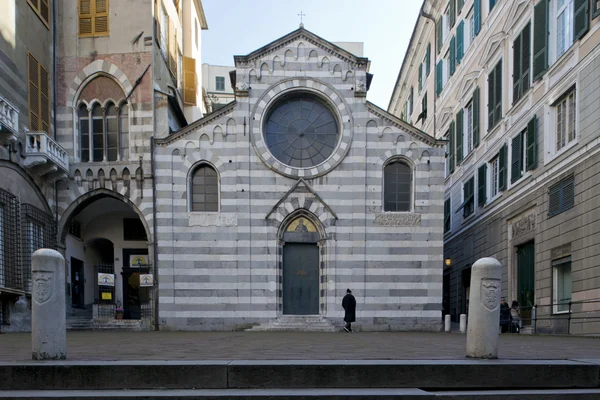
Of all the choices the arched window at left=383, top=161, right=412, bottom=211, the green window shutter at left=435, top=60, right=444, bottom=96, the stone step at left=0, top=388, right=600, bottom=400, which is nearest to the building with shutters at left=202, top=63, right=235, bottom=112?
the green window shutter at left=435, top=60, right=444, bottom=96

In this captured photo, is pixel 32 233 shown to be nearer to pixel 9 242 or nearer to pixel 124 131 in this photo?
pixel 9 242

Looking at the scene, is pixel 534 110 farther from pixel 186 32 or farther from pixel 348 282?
pixel 186 32

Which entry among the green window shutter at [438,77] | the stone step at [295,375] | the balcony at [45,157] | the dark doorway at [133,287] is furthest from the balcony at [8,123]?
the green window shutter at [438,77]

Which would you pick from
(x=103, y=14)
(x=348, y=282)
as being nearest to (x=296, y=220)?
(x=348, y=282)

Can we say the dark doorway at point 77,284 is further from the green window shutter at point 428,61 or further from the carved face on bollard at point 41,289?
the green window shutter at point 428,61

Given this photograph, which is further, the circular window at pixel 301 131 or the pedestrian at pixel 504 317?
the circular window at pixel 301 131

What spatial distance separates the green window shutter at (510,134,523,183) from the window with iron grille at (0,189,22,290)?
17.5m

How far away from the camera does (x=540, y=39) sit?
20875 millimetres

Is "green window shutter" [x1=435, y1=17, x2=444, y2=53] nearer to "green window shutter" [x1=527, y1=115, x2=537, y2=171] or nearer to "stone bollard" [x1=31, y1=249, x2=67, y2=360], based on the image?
"green window shutter" [x1=527, y1=115, x2=537, y2=171]

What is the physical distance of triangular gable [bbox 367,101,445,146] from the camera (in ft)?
81.6

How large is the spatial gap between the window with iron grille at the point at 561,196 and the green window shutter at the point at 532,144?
144cm

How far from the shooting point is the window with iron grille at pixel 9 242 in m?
20.3

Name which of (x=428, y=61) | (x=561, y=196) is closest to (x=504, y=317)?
(x=561, y=196)

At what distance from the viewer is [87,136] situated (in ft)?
83.8
